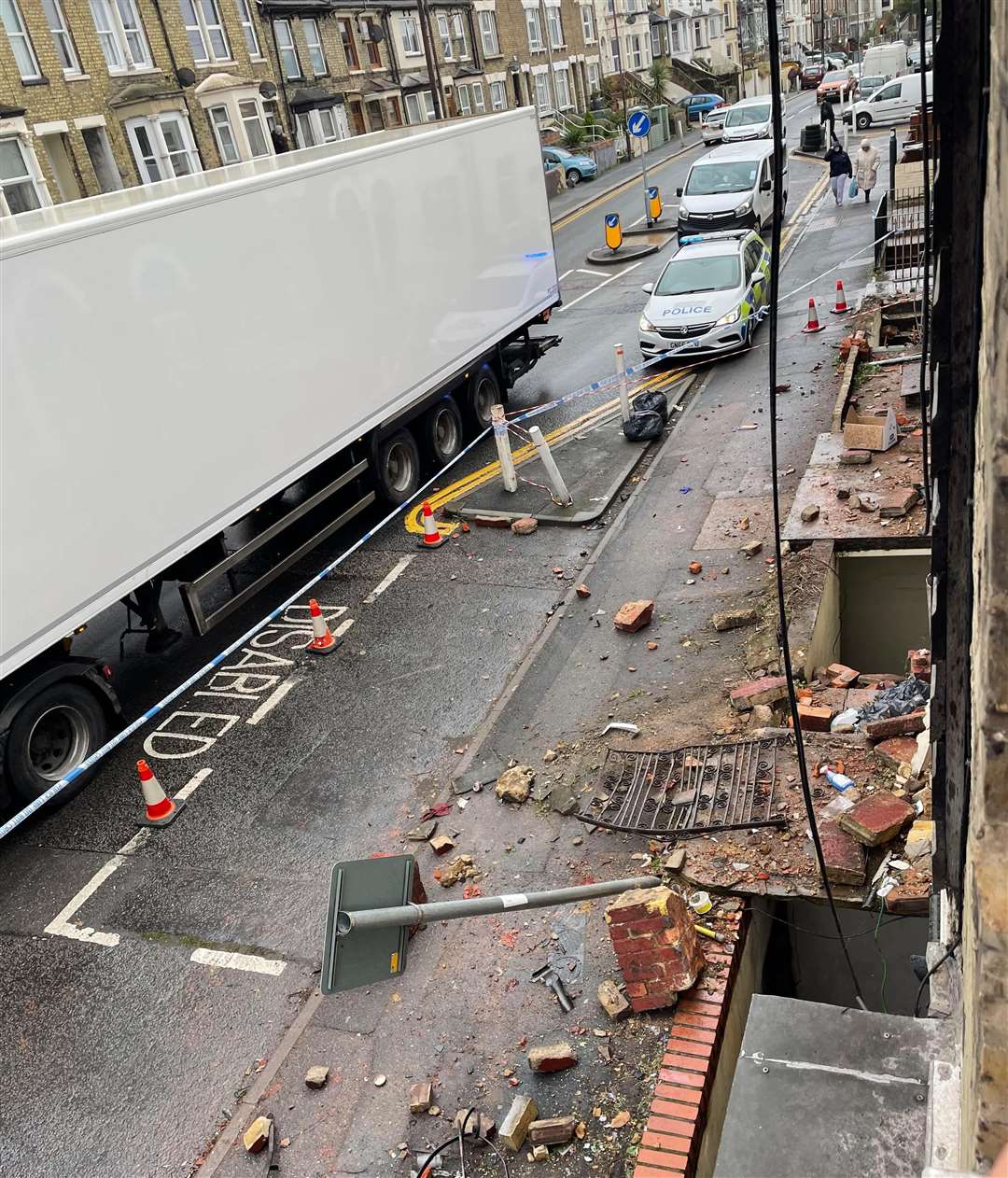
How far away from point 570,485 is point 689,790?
666cm

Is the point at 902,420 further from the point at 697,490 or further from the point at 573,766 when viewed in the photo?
the point at 573,766

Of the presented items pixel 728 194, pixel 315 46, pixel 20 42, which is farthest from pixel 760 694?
pixel 315 46

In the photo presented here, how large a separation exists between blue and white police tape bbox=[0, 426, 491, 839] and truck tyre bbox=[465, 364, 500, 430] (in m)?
0.22

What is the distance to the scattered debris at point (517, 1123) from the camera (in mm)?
4719

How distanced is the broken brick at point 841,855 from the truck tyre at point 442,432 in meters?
8.84

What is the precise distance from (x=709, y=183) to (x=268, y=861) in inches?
825

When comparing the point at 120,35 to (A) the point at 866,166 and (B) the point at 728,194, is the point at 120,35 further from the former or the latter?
(A) the point at 866,166

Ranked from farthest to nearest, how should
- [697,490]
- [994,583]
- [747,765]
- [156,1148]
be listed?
1. [697,490]
2. [747,765]
3. [156,1148]
4. [994,583]

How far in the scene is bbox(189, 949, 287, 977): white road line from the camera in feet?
20.2

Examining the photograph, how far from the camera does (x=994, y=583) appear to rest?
5.36 ft

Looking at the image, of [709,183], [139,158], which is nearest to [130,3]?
[139,158]

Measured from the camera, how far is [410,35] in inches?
1592

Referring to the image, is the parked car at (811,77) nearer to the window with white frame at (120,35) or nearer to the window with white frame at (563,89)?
the window with white frame at (563,89)

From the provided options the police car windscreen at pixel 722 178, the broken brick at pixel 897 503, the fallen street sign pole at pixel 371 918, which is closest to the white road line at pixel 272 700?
the fallen street sign pole at pixel 371 918
